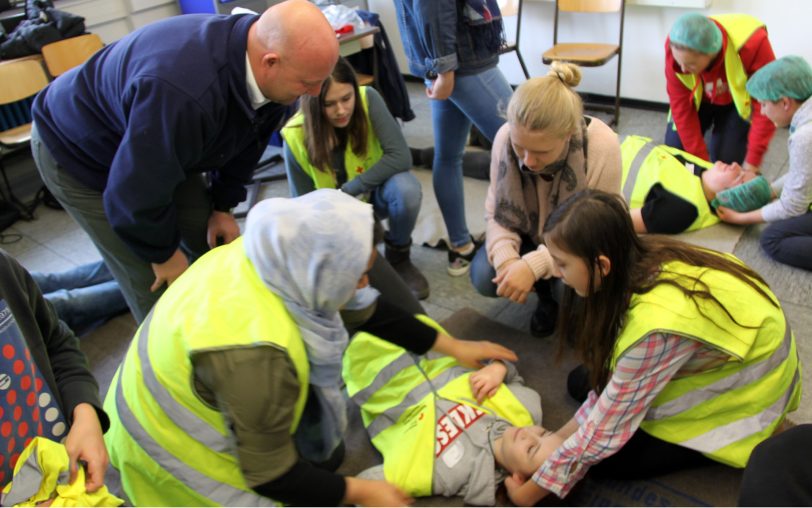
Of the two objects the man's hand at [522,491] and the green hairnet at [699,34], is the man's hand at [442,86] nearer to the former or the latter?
the green hairnet at [699,34]

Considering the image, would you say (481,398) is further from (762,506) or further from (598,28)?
Answer: (598,28)

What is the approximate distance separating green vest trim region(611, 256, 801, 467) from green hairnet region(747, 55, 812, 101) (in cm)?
110

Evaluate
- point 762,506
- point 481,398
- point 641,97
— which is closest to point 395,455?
point 481,398

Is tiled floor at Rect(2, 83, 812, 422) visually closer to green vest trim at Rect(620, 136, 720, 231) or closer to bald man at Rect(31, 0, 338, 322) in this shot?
green vest trim at Rect(620, 136, 720, 231)

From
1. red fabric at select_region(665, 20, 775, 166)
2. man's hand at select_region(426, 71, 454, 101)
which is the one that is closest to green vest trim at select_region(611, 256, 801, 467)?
man's hand at select_region(426, 71, 454, 101)

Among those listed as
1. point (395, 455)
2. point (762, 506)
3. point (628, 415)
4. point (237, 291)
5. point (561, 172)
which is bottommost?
point (395, 455)

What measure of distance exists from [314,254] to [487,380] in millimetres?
833

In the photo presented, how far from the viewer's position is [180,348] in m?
1.09

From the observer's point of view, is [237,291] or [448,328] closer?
[237,291]

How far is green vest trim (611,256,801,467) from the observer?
126 cm

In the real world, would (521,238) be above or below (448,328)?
above

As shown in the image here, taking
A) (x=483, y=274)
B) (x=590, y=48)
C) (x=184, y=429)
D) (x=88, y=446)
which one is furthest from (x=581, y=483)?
(x=590, y=48)

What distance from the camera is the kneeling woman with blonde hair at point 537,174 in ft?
5.28

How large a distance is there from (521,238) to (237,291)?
117 centimetres
